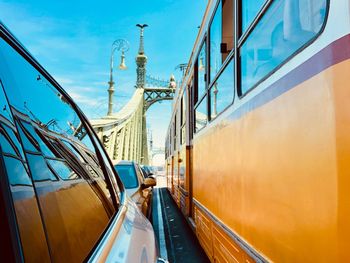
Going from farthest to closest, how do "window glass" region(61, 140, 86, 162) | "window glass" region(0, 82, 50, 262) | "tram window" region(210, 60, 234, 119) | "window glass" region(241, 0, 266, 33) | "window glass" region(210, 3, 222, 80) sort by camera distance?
"window glass" region(210, 3, 222, 80) < "tram window" region(210, 60, 234, 119) < "window glass" region(241, 0, 266, 33) < "window glass" region(61, 140, 86, 162) < "window glass" region(0, 82, 50, 262)

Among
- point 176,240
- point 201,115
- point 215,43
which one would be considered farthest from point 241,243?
point 176,240

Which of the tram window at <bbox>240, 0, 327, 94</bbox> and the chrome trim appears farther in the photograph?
the chrome trim

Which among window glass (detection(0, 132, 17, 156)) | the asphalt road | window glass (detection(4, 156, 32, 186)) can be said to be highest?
window glass (detection(0, 132, 17, 156))

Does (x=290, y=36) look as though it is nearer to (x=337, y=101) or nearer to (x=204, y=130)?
(x=337, y=101)

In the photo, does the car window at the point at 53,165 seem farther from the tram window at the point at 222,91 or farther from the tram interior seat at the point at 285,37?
the tram window at the point at 222,91

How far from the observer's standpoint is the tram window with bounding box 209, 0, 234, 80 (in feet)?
9.88

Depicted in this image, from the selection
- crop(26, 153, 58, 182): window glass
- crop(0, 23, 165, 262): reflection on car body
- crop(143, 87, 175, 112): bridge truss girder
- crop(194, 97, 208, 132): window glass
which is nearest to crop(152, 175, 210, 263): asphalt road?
crop(194, 97, 208, 132): window glass

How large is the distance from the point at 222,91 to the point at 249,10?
1004 millimetres

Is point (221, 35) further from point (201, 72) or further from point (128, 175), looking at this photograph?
point (128, 175)

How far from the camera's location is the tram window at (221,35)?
9.88 ft

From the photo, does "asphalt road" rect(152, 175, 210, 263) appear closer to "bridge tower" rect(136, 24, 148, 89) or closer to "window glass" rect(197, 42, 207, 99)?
"window glass" rect(197, 42, 207, 99)

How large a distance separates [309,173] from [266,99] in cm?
66

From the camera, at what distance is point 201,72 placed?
183 inches

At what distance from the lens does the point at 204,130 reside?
14.2 feet
